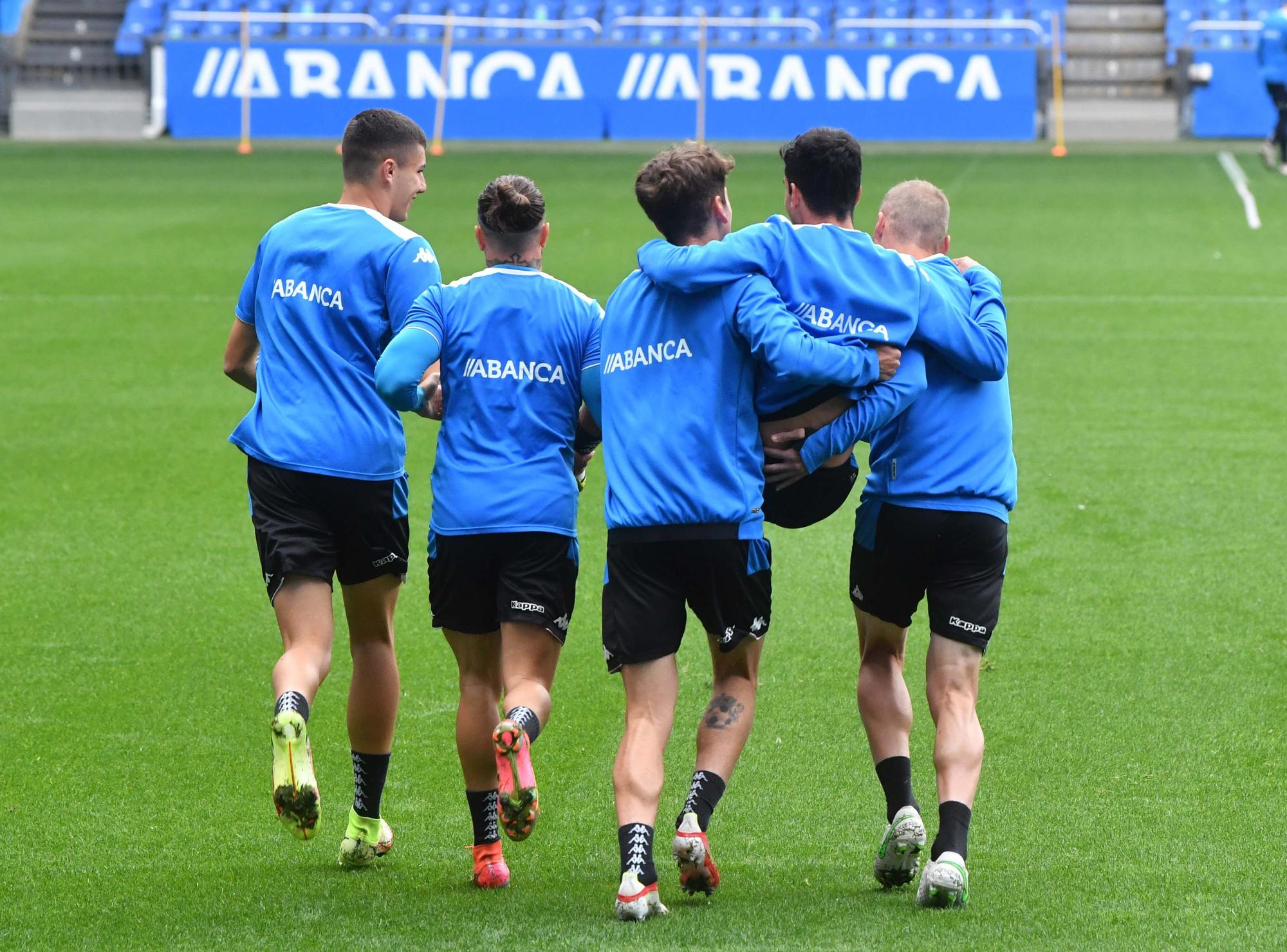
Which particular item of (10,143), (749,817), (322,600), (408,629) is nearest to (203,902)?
(322,600)

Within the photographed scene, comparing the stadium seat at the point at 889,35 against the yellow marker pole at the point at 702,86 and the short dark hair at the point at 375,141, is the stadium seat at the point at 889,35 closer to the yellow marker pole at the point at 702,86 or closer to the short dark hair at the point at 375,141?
the yellow marker pole at the point at 702,86

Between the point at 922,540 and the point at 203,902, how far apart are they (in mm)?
1952

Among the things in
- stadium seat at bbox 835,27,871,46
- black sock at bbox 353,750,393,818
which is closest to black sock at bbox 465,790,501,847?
black sock at bbox 353,750,393,818

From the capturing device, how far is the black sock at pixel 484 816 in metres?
4.26

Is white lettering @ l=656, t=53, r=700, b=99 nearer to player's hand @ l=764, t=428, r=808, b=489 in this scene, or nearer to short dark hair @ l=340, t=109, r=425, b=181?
short dark hair @ l=340, t=109, r=425, b=181

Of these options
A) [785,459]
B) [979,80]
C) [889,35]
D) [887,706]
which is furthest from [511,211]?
[889,35]

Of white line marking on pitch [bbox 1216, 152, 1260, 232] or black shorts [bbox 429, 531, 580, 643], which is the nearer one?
black shorts [bbox 429, 531, 580, 643]

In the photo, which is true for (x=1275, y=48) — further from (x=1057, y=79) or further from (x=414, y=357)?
(x=414, y=357)

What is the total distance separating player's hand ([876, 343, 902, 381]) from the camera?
3859mm

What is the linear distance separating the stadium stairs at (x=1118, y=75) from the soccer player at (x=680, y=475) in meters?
24.8

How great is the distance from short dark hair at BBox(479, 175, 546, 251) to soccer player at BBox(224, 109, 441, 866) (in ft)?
0.69

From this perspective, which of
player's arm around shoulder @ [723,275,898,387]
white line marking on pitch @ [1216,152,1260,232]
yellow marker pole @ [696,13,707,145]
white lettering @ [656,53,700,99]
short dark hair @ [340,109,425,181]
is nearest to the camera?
player's arm around shoulder @ [723,275,898,387]

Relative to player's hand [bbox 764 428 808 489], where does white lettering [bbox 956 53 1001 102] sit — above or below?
above

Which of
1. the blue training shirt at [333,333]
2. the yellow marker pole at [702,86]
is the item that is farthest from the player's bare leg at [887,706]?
the yellow marker pole at [702,86]
